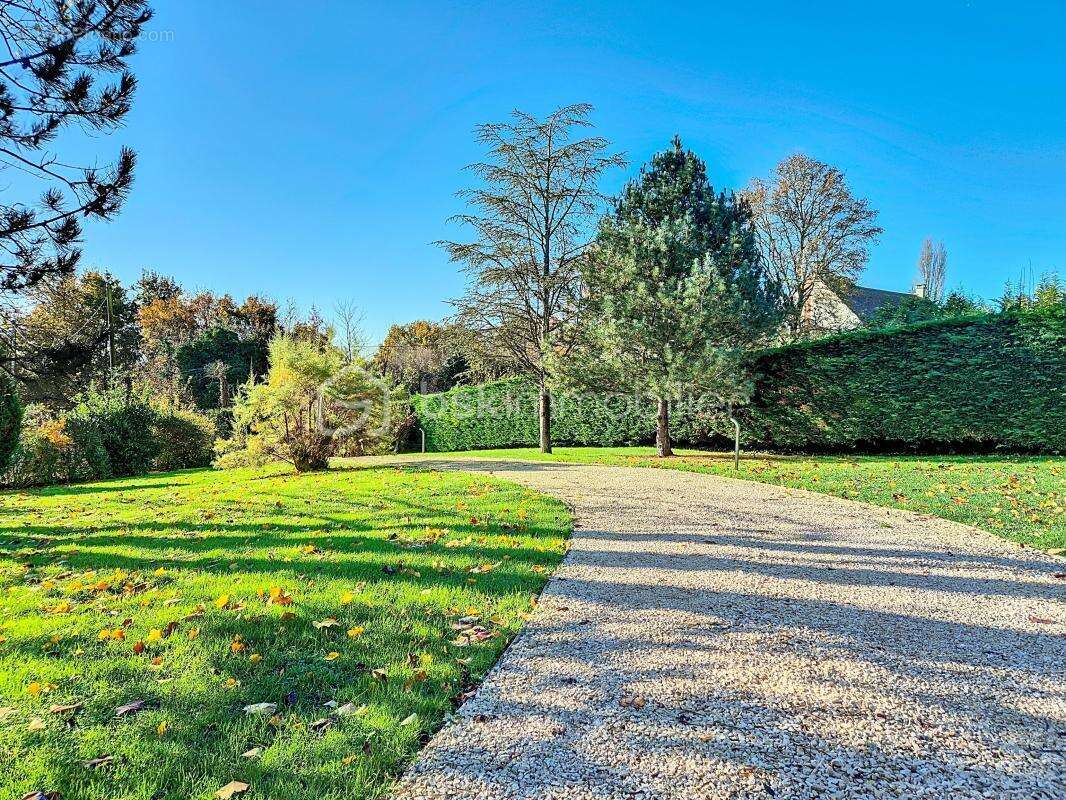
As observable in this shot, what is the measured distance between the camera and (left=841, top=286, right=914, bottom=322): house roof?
24809mm

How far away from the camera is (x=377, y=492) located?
Result: 808 centimetres

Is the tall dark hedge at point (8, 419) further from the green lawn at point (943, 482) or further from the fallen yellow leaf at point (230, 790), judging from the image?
the green lawn at point (943, 482)

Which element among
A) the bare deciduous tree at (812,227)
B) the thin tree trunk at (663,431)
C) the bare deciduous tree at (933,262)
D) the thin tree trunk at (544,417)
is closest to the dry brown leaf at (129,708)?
the thin tree trunk at (663,431)

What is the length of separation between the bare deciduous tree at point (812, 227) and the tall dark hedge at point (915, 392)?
899 centimetres

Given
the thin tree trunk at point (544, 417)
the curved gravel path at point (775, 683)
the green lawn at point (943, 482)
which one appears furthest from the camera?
the thin tree trunk at point (544, 417)

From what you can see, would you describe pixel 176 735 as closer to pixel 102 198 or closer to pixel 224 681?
pixel 224 681

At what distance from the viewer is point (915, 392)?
12.5 metres

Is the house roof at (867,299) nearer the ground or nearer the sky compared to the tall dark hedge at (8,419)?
nearer the sky

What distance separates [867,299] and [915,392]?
56.8 ft

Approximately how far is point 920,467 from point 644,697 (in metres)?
10.5

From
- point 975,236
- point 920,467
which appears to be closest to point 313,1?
point 920,467

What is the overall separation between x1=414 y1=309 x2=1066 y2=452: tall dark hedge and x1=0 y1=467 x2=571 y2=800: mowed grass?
1061cm

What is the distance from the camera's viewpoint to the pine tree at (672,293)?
41.1ft

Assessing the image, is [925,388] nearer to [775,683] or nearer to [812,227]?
[775,683]
